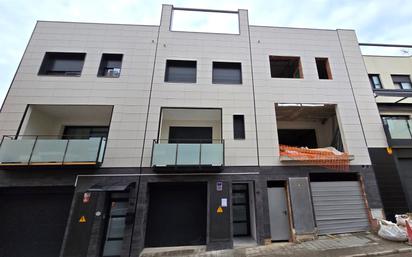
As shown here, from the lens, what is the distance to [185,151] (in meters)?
7.15

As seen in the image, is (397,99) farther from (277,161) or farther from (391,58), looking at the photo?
(277,161)

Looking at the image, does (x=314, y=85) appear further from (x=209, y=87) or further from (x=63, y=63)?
(x=63, y=63)

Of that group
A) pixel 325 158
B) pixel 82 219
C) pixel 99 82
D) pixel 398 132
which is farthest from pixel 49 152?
pixel 398 132

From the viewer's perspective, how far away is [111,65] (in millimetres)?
9000

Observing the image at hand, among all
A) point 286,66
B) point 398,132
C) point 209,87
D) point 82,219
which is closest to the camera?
point 82,219

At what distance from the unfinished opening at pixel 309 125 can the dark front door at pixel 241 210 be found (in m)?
4.22

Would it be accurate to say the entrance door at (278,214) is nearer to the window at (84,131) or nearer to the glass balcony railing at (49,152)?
the glass balcony railing at (49,152)

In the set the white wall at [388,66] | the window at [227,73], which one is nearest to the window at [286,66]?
the window at [227,73]

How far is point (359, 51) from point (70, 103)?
1487 centimetres

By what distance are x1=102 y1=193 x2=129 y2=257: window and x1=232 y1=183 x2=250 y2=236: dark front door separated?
183 inches

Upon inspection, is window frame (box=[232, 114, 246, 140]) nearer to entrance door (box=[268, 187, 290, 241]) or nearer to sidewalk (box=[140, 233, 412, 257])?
entrance door (box=[268, 187, 290, 241])

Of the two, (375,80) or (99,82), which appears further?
(375,80)

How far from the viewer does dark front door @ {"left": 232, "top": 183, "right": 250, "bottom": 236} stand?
795 cm

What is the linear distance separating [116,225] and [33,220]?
311 cm
